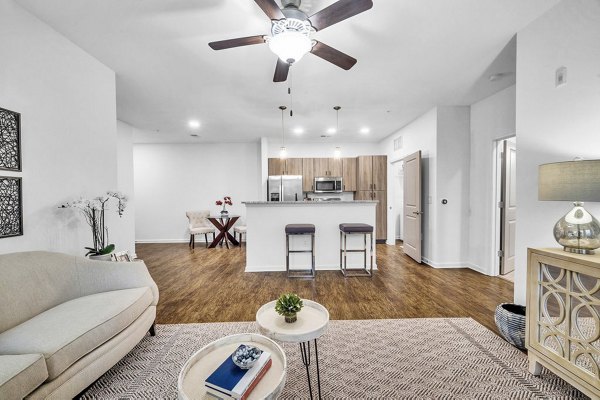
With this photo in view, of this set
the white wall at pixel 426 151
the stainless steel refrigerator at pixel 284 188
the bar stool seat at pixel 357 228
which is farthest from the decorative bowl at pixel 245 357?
the stainless steel refrigerator at pixel 284 188

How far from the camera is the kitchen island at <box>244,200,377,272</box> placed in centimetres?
398

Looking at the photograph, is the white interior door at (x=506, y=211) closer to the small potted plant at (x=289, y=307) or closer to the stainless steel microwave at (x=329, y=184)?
the stainless steel microwave at (x=329, y=184)

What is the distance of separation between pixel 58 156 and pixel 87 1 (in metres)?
1.33

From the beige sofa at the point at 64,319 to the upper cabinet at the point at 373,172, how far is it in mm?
5191

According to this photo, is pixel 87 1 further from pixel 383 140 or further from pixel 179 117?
pixel 383 140

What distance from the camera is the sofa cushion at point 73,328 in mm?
1283

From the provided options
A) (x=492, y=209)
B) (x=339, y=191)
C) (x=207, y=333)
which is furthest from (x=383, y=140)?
(x=207, y=333)

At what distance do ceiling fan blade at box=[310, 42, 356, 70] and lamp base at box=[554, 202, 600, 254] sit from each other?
1.81 m

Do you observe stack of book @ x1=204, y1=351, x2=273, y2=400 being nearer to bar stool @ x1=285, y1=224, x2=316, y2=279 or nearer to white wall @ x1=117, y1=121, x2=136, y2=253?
bar stool @ x1=285, y1=224, x2=316, y2=279

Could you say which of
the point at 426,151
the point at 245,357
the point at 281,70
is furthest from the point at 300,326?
the point at 426,151

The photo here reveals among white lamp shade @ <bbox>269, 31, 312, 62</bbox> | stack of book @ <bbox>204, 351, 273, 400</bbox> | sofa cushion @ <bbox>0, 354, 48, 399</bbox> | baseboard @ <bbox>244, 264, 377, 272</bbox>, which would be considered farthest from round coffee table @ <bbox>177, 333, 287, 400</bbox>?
baseboard @ <bbox>244, 264, 377, 272</bbox>

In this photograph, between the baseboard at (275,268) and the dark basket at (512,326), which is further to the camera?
the baseboard at (275,268)

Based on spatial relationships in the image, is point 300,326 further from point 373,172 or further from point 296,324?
point 373,172

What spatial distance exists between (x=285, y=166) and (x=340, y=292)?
398 centimetres
